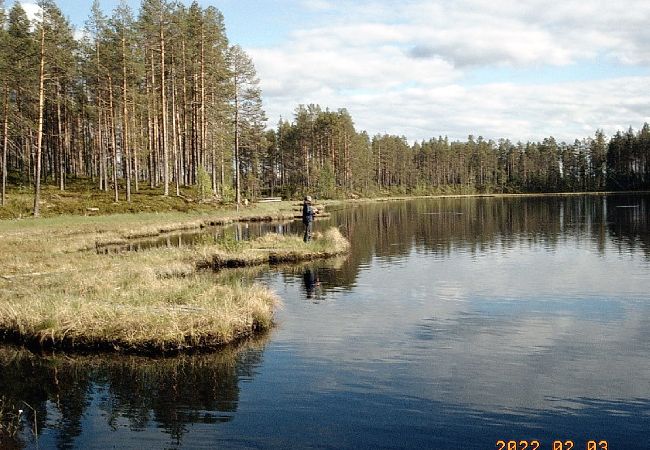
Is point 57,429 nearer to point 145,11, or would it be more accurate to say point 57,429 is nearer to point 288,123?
point 145,11

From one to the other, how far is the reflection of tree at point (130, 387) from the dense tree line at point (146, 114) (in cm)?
3559

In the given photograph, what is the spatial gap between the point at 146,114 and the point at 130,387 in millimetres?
69362

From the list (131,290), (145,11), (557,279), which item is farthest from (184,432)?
(145,11)

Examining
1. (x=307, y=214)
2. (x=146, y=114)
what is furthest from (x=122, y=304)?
(x=146, y=114)

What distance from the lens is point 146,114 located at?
7612cm

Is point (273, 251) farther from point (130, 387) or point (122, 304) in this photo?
point (130, 387)

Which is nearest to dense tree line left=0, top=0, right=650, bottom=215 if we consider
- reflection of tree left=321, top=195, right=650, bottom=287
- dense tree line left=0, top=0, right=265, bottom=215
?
dense tree line left=0, top=0, right=265, bottom=215

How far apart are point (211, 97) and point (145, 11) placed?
13215 millimetres

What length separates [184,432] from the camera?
1023 cm

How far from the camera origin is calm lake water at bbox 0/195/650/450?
10.1 meters

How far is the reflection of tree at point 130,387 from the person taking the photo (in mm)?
10930

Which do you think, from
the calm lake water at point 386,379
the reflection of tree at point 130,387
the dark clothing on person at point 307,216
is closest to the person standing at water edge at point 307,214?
the dark clothing on person at point 307,216

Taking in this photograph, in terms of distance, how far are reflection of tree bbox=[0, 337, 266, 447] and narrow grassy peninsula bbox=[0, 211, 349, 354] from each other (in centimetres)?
65

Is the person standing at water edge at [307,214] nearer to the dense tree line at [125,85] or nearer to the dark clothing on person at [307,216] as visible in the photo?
the dark clothing on person at [307,216]
